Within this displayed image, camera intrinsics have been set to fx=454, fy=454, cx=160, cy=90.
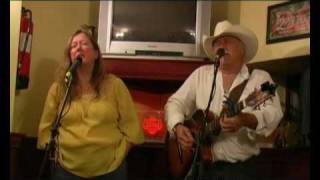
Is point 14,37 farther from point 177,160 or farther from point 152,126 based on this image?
point 177,160

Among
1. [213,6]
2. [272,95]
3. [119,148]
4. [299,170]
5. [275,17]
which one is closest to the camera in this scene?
[272,95]

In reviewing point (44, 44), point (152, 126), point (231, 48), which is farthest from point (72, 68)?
point (44, 44)

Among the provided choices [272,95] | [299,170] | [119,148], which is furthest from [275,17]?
[119,148]

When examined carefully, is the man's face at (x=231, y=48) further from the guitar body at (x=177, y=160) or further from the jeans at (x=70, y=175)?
the jeans at (x=70, y=175)

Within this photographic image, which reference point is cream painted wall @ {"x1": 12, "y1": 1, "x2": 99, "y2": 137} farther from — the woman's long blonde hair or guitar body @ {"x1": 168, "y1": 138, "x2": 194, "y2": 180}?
guitar body @ {"x1": 168, "y1": 138, "x2": 194, "y2": 180}

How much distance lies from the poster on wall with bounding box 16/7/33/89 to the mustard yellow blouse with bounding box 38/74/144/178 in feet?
2.20

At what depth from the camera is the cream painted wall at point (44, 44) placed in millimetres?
3094

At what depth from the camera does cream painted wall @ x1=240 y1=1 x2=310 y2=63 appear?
2.95 metres

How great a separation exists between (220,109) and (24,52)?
1.34m

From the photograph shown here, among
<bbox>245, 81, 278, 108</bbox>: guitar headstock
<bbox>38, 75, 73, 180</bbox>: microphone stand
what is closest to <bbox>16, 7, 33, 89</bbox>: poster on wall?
<bbox>38, 75, 73, 180</bbox>: microphone stand

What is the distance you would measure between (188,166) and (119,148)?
346mm

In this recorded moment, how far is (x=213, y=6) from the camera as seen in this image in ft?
11.3
